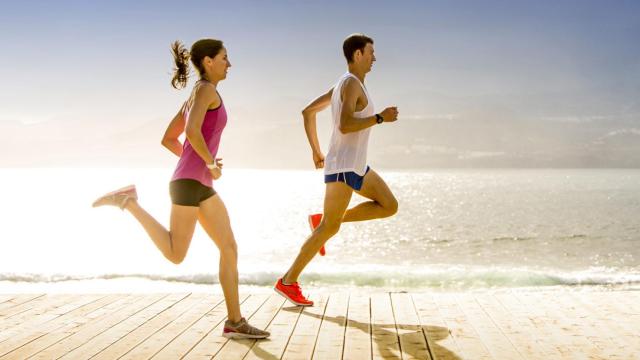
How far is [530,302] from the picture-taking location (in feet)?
19.2

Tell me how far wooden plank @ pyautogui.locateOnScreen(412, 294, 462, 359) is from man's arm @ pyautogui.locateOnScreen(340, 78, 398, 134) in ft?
5.03

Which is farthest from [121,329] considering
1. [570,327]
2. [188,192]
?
[570,327]

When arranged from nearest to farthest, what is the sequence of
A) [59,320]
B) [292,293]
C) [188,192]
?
1. [188,192]
2. [59,320]
3. [292,293]

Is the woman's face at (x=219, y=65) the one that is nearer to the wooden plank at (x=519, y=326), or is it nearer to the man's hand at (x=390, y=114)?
the man's hand at (x=390, y=114)

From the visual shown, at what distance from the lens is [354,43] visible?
5.42m

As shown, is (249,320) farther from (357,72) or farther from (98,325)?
(357,72)

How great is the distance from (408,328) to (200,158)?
1927 mm

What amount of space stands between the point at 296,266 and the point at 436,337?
4.76 ft

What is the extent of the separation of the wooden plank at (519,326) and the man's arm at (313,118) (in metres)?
1.82

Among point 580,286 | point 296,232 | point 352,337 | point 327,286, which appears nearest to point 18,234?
point 296,232

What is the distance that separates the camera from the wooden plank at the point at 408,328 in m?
4.31

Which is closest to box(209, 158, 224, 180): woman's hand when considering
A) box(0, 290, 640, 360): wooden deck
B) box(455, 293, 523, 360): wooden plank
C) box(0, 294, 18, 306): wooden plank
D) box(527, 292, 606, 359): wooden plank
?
box(0, 290, 640, 360): wooden deck

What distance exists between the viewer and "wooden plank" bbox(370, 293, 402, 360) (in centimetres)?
431

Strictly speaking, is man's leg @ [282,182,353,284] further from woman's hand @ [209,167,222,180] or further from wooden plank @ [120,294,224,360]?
woman's hand @ [209,167,222,180]
